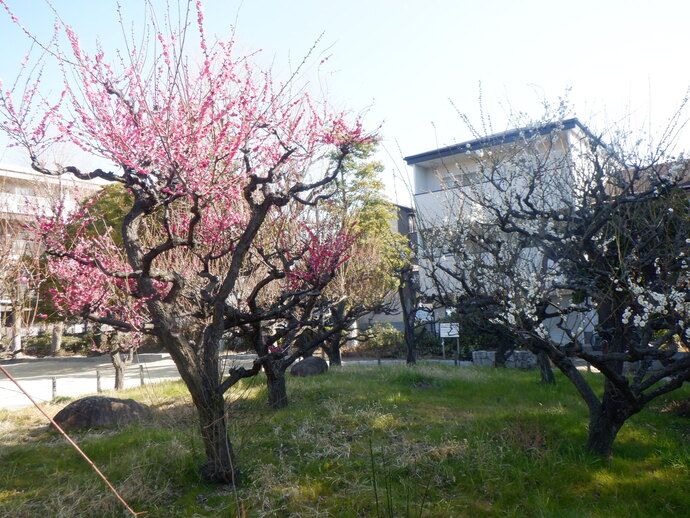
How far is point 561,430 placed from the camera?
6.43m

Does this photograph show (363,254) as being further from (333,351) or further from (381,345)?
(381,345)

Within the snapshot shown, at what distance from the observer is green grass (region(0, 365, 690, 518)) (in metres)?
4.77

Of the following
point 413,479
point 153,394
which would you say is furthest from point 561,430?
point 153,394

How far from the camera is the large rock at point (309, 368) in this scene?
12.7m

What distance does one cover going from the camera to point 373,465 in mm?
4242

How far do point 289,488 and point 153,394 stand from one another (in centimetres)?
593

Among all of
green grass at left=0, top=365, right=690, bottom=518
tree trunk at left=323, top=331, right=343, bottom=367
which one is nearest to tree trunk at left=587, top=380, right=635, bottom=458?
green grass at left=0, top=365, right=690, bottom=518

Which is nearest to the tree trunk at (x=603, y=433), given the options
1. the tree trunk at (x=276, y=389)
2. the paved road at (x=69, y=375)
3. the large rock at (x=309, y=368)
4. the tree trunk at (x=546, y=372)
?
the tree trunk at (x=546, y=372)

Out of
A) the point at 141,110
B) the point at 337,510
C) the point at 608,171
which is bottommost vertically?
the point at 337,510

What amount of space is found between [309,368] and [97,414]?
225 inches

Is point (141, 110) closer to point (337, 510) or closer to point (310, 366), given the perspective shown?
point (337, 510)

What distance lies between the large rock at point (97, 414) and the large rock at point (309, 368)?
495 centimetres

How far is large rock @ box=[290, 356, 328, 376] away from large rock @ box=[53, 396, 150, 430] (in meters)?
4.95

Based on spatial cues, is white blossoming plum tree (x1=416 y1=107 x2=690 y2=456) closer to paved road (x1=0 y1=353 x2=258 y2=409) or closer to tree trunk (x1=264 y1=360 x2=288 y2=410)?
tree trunk (x1=264 y1=360 x2=288 y2=410)
